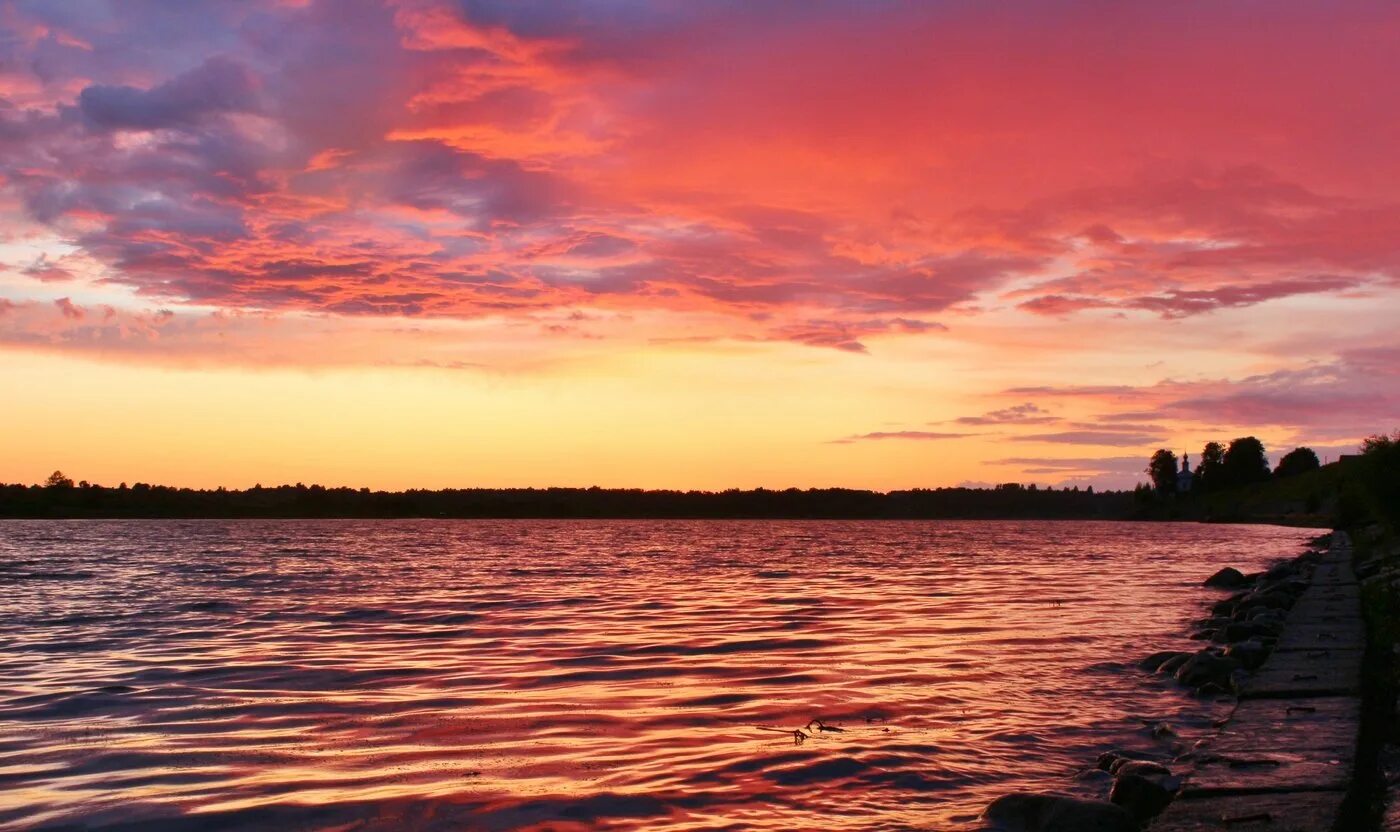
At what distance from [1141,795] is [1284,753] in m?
1.68

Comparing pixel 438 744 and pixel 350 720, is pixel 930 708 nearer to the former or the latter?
pixel 438 744

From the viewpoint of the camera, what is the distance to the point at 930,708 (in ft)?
54.3

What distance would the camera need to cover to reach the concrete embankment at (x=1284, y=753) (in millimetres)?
Answer: 9109

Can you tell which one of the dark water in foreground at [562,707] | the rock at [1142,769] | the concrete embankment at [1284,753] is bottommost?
the dark water in foreground at [562,707]

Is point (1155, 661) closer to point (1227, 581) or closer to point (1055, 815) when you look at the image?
point (1055, 815)

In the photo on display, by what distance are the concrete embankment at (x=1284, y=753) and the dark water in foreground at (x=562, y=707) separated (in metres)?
1.35

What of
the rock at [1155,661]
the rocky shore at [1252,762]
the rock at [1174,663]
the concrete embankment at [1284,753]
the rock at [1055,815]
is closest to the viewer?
the concrete embankment at [1284,753]

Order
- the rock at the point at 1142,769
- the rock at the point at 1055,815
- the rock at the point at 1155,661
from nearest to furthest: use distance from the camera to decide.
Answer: the rock at the point at 1055,815 → the rock at the point at 1142,769 → the rock at the point at 1155,661

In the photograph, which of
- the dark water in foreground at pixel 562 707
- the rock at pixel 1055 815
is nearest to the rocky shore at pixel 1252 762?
the rock at pixel 1055 815

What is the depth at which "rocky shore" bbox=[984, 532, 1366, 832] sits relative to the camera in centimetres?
932

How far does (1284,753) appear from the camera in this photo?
11172 mm

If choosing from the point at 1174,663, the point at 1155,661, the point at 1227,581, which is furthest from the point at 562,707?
the point at 1227,581

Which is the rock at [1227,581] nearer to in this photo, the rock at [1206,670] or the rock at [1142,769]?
the rock at [1206,670]

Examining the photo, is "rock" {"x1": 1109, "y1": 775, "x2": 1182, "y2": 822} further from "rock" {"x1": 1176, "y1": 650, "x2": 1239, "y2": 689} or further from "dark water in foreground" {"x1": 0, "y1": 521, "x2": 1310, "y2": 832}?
"rock" {"x1": 1176, "y1": 650, "x2": 1239, "y2": 689}
